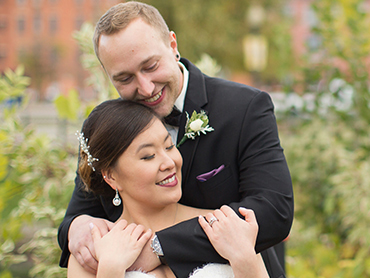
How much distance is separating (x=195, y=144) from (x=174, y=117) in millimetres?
212

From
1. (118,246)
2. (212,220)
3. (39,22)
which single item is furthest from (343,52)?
(39,22)

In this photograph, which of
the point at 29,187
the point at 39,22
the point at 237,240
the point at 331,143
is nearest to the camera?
the point at 237,240

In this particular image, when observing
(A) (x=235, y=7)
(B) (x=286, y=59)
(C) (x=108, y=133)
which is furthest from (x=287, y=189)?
(A) (x=235, y=7)

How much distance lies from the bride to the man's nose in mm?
92

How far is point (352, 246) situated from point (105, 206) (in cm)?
331

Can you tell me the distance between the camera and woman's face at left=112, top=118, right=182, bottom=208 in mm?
1966

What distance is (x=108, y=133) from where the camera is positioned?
2000 millimetres

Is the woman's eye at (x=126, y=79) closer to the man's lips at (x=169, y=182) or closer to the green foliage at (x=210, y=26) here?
the man's lips at (x=169, y=182)

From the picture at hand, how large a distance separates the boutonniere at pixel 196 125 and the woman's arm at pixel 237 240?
51 centimetres

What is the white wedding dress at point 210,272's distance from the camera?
6.15ft

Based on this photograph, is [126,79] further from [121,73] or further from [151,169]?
[151,169]

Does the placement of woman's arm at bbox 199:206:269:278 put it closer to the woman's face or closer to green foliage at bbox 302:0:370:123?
the woman's face

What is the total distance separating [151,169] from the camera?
1950 mm

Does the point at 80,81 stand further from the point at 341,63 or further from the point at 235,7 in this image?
the point at 341,63
